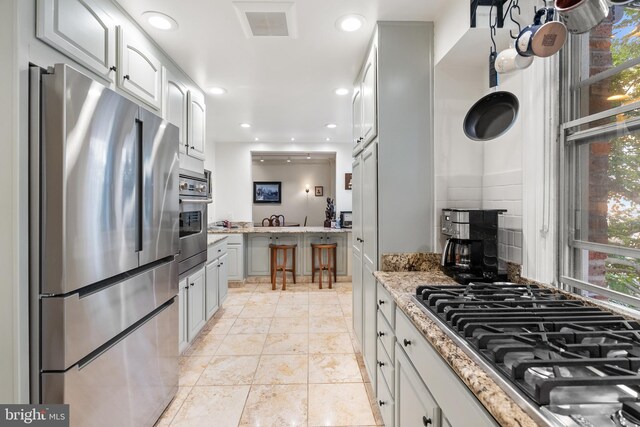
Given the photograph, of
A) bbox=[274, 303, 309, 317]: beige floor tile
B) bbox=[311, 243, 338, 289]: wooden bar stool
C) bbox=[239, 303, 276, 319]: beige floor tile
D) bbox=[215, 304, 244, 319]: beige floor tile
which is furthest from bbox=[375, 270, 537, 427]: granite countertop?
bbox=[311, 243, 338, 289]: wooden bar stool

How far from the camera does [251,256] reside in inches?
197

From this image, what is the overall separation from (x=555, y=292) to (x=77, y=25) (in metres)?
2.41

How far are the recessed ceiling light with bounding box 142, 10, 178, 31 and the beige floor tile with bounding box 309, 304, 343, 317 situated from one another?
298 cm

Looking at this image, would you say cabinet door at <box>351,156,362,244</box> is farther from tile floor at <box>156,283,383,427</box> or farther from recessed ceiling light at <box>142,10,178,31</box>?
recessed ceiling light at <box>142,10,178,31</box>

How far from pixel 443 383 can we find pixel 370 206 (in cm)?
125

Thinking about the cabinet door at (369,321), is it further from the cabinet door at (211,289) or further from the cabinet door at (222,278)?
the cabinet door at (222,278)

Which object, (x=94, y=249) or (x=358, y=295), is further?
(x=358, y=295)

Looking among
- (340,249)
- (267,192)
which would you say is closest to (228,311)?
(340,249)

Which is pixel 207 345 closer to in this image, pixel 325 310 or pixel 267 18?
pixel 325 310

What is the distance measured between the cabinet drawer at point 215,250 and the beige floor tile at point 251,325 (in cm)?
75

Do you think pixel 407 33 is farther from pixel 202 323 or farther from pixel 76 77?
pixel 202 323

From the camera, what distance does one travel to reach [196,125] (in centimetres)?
280

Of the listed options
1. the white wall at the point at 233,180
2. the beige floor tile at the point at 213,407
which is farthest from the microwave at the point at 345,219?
the beige floor tile at the point at 213,407

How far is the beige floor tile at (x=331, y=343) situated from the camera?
2.65 metres
